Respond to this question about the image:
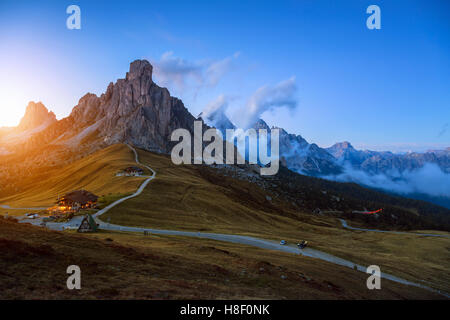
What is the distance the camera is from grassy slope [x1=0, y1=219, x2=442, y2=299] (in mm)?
15103

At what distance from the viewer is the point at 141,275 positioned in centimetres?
1917

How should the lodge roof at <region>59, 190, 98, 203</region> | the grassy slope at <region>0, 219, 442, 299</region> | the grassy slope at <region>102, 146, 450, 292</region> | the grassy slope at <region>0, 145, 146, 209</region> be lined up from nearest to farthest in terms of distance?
the grassy slope at <region>0, 219, 442, 299</region> < the grassy slope at <region>102, 146, 450, 292</region> < the lodge roof at <region>59, 190, 98, 203</region> < the grassy slope at <region>0, 145, 146, 209</region>

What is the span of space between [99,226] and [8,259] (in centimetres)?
3489

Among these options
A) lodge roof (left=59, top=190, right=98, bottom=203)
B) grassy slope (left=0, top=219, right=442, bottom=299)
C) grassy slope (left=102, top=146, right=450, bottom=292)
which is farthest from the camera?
lodge roof (left=59, top=190, right=98, bottom=203)

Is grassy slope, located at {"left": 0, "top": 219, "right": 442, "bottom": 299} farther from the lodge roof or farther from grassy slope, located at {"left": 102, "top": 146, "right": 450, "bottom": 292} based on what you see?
the lodge roof

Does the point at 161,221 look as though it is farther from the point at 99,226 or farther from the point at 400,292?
the point at 400,292

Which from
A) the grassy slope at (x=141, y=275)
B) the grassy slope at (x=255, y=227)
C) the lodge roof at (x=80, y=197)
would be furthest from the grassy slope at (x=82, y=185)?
the grassy slope at (x=141, y=275)

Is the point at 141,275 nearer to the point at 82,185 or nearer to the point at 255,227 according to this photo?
the point at 255,227

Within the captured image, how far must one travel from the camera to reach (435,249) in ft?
226

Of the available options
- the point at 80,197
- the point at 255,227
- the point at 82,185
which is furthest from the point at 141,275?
the point at 82,185

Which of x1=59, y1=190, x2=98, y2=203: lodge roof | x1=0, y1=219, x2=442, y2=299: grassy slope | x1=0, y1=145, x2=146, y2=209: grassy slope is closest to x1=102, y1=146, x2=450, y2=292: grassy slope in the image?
x1=59, y1=190, x2=98, y2=203: lodge roof

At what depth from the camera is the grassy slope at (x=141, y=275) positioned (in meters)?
15.1

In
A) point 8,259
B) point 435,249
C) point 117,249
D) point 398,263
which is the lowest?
point 435,249
